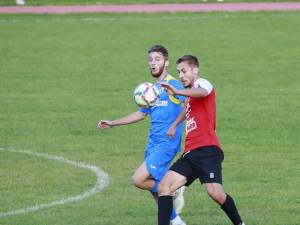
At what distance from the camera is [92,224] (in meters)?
11.6

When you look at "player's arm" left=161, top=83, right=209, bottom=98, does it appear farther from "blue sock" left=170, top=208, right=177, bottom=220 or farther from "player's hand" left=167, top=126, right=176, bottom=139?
"blue sock" left=170, top=208, right=177, bottom=220

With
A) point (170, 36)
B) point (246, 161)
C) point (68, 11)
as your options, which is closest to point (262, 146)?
point (246, 161)

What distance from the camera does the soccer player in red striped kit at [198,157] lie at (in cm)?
1085

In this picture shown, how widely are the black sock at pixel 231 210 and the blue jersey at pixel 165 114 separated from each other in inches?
35.1

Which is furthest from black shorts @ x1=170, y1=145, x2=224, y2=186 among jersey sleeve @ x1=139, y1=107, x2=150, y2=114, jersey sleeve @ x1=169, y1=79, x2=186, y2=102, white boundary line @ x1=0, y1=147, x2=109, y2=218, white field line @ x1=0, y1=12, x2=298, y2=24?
white field line @ x1=0, y1=12, x2=298, y2=24

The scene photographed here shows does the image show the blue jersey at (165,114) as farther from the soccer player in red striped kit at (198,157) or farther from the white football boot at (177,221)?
the white football boot at (177,221)

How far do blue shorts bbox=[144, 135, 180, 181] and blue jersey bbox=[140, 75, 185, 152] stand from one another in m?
0.03

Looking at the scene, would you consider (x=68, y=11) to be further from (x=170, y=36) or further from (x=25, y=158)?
(x=25, y=158)

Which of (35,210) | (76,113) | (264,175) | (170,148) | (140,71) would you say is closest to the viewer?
(170,148)

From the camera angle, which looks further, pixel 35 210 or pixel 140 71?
pixel 140 71

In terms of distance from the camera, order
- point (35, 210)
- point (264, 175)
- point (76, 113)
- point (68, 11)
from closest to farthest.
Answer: point (35, 210), point (264, 175), point (76, 113), point (68, 11)

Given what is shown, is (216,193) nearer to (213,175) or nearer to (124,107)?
(213,175)

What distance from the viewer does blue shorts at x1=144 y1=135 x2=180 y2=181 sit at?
11.3 metres

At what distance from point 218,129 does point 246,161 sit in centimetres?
260
